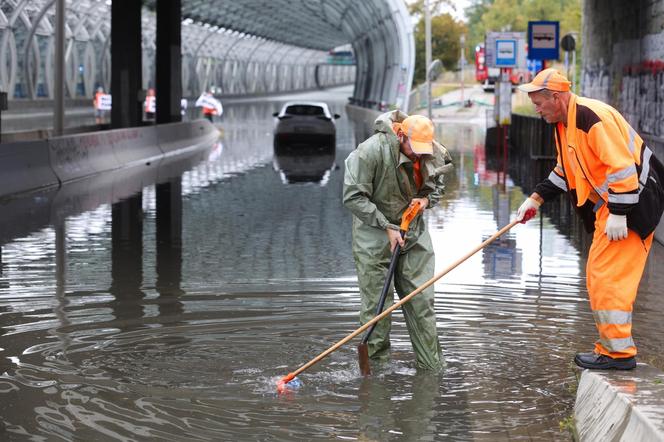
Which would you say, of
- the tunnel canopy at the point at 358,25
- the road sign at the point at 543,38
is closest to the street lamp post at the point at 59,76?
the road sign at the point at 543,38

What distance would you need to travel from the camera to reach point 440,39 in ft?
315

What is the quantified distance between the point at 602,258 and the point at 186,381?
2.51m

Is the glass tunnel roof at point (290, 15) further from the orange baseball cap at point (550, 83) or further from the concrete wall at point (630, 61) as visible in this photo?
the orange baseball cap at point (550, 83)

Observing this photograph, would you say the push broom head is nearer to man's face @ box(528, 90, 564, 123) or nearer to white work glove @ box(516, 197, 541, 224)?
white work glove @ box(516, 197, 541, 224)

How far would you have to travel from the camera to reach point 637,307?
10.2 m

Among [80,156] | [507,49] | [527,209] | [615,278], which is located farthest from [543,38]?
[615,278]

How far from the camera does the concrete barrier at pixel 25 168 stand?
64.5 ft

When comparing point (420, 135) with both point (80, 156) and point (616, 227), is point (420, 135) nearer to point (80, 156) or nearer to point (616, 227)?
point (616, 227)

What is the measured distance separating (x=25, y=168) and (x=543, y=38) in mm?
11370

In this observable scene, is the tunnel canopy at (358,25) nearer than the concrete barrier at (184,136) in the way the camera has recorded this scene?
No

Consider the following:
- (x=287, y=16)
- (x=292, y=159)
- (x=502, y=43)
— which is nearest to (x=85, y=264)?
(x=292, y=159)

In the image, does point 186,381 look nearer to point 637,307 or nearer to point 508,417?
point 508,417

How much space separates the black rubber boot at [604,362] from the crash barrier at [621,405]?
0.06 meters

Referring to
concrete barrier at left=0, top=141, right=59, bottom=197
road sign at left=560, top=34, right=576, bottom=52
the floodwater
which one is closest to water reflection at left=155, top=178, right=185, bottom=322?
the floodwater
